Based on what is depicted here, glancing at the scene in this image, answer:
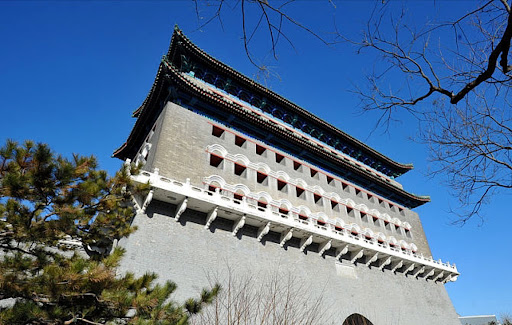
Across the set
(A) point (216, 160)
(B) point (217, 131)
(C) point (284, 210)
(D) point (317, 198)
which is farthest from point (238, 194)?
(D) point (317, 198)

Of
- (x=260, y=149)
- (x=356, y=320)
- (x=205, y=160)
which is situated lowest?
(x=356, y=320)

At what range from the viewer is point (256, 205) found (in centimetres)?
1542

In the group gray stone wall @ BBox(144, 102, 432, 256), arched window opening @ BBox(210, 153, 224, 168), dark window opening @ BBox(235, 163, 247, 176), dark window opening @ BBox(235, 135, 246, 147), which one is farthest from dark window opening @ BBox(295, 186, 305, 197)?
arched window opening @ BBox(210, 153, 224, 168)

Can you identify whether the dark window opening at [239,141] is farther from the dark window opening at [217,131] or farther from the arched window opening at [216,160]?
the arched window opening at [216,160]

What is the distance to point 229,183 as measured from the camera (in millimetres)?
16641

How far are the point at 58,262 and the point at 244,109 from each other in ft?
46.6

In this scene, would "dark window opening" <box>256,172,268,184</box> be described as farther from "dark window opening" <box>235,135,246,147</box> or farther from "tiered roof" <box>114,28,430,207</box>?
"tiered roof" <box>114,28,430,207</box>

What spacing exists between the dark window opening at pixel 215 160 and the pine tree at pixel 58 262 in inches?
404

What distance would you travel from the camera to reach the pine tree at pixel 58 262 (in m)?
5.27

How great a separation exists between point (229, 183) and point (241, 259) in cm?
434

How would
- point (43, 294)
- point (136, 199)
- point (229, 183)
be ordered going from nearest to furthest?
point (43, 294) → point (136, 199) → point (229, 183)

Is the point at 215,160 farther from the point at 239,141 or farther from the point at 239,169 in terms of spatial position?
the point at 239,141

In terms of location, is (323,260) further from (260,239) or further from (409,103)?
(409,103)

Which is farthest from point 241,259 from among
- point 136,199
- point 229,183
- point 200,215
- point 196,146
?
point 196,146
